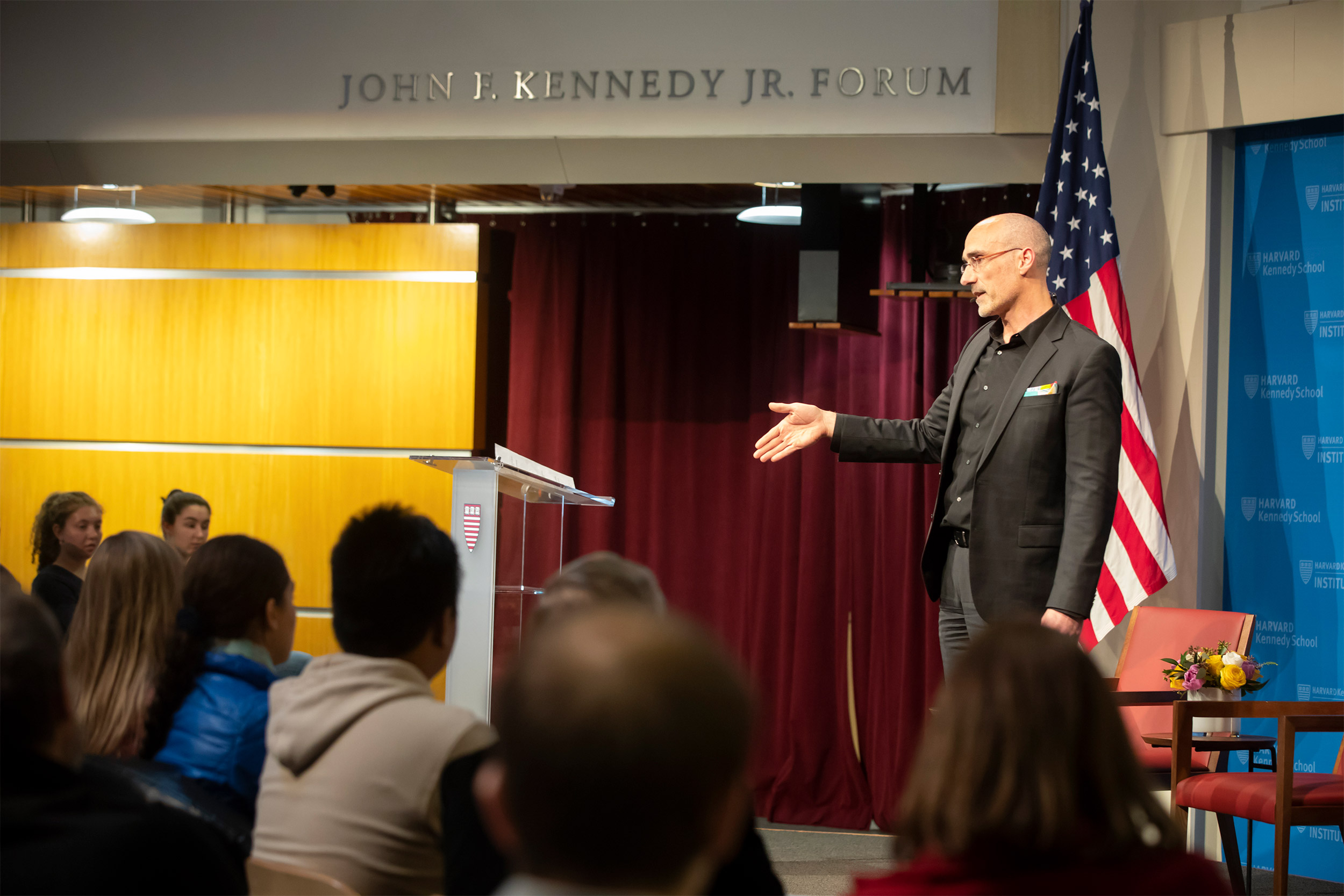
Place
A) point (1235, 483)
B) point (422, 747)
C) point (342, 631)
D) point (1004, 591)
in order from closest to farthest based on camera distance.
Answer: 1. point (422, 747)
2. point (342, 631)
3. point (1004, 591)
4. point (1235, 483)

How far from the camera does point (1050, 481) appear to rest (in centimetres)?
301

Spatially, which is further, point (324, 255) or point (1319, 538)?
point (324, 255)

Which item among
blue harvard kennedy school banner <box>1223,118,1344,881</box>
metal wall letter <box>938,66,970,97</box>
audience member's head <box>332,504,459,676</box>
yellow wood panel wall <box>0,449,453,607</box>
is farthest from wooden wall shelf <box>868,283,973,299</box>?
audience member's head <box>332,504,459,676</box>

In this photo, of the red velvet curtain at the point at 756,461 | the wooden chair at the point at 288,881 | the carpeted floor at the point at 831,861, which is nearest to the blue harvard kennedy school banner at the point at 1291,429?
the carpeted floor at the point at 831,861

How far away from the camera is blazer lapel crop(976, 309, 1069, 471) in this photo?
9.95 feet

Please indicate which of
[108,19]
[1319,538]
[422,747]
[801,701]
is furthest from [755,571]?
[422,747]

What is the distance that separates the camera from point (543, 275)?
5.86m

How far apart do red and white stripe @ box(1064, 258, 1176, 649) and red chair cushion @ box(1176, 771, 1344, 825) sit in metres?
0.75

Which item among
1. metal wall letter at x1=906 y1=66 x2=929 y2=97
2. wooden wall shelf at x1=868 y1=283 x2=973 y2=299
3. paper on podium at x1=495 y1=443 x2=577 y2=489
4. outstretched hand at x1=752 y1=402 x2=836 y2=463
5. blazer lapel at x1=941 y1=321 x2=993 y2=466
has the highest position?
metal wall letter at x1=906 y1=66 x2=929 y2=97

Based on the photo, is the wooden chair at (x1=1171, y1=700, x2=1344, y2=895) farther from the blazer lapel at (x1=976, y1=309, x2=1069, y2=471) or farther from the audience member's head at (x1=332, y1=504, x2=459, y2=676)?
the audience member's head at (x1=332, y1=504, x2=459, y2=676)

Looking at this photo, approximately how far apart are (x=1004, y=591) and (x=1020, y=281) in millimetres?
815

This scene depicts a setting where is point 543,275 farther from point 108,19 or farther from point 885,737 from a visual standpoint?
point 885,737

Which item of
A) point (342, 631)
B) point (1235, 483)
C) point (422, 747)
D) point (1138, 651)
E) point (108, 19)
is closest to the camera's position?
point (422, 747)

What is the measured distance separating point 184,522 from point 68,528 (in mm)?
599
